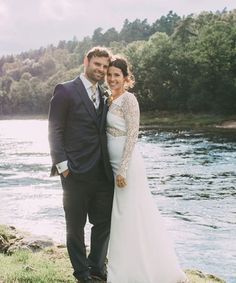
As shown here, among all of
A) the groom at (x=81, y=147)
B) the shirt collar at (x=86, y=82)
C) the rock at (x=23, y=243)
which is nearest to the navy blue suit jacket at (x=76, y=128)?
the groom at (x=81, y=147)

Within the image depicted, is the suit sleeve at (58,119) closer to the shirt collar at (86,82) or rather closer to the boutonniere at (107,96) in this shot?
the shirt collar at (86,82)

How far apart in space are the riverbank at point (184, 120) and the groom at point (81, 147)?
5595cm

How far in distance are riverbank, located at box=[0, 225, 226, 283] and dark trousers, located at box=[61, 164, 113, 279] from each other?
499 mm

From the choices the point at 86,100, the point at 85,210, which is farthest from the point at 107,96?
the point at 85,210

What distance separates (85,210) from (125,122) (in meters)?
1.22

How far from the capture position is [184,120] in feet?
237

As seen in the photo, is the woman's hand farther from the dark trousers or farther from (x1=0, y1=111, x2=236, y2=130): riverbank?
(x1=0, y1=111, x2=236, y2=130): riverbank

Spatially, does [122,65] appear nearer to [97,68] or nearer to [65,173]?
[97,68]

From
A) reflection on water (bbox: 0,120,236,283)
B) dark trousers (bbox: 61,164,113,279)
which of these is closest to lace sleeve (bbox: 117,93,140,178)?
dark trousers (bbox: 61,164,113,279)

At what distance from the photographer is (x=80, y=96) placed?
5945 millimetres

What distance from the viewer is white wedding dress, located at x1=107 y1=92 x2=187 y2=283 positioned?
6.07 meters

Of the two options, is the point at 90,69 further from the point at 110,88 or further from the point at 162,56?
the point at 162,56

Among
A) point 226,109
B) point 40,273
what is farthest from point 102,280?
point 226,109

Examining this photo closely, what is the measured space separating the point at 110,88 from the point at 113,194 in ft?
4.51
